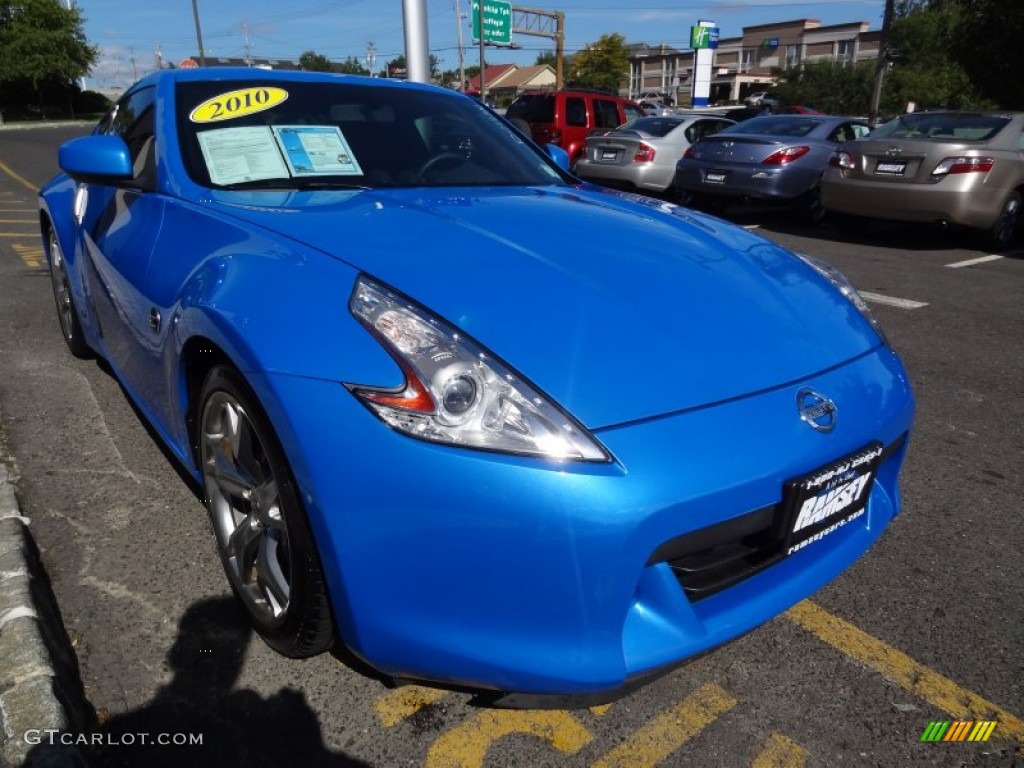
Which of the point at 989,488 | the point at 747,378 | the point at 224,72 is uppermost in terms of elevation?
the point at 224,72

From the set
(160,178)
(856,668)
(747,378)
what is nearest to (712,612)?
(747,378)

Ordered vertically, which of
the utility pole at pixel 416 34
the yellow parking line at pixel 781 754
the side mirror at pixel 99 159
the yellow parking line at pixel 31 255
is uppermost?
the utility pole at pixel 416 34

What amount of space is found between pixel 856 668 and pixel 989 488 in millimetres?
1355

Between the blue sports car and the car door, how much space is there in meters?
0.03

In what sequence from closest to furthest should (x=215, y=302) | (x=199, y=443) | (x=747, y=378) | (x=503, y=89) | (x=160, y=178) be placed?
(x=747, y=378), (x=215, y=302), (x=199, y=443), (x=160, y=178), (x=503, y=89)

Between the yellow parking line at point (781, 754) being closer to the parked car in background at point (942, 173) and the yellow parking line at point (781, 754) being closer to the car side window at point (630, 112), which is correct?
the parked car in background at point (942, 173)

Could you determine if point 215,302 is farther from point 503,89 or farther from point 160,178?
point 503,89

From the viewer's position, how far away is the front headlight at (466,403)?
55.1 inches

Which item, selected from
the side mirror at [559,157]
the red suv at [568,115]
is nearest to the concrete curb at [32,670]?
the side mirror at [559,157]

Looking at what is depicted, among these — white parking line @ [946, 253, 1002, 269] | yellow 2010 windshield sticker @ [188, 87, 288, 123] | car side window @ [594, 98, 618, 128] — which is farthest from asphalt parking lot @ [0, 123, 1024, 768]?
car side window @ [594, 98, 618, 128]

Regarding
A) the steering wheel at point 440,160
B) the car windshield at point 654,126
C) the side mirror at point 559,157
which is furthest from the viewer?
the car windshield at point 654,126

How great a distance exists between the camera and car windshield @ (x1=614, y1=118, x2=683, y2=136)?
10.8 m

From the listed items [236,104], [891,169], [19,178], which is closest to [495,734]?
[236,104]

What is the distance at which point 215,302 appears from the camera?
179 centimetres
